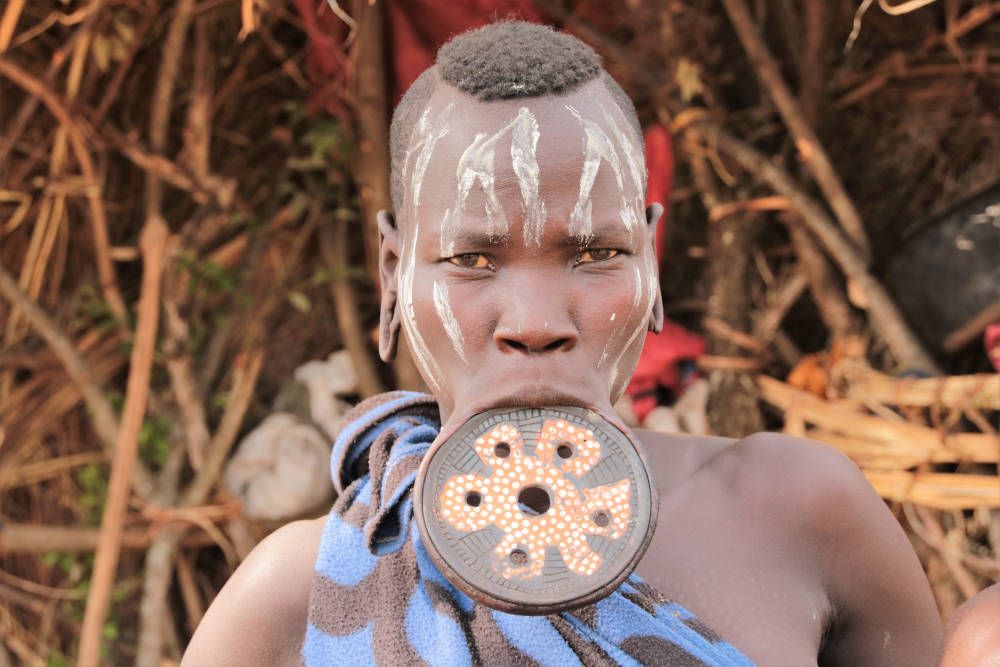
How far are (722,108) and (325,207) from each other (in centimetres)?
114

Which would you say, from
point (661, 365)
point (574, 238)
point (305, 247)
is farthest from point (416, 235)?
point (305, 247)

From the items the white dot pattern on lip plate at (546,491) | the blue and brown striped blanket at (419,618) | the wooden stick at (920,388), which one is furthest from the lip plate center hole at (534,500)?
the wooden stick at (920,388)

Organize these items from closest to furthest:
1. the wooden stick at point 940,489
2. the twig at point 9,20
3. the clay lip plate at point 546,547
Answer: the clay lip plate at point 546,547, the wooden stick at point 940,489, the twig at point 9,20

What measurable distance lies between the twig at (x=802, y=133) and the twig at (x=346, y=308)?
47.8 inches

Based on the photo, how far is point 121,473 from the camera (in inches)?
109

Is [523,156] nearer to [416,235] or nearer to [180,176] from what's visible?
[416,235]

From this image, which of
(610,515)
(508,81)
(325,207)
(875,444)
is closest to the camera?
(610,515)

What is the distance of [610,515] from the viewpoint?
43.3 inches

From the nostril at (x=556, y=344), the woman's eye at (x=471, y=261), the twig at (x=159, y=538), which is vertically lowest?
the twig at (x=159, y=538)

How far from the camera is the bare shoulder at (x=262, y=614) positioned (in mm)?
1304

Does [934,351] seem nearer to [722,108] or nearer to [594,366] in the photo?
[722,108]

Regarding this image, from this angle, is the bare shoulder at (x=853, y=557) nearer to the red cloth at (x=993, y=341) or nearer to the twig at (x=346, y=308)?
the red cloth at (x=993, y=341)

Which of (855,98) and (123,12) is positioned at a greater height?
(123,12)

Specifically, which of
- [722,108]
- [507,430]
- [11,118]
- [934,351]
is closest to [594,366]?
[507,430]
